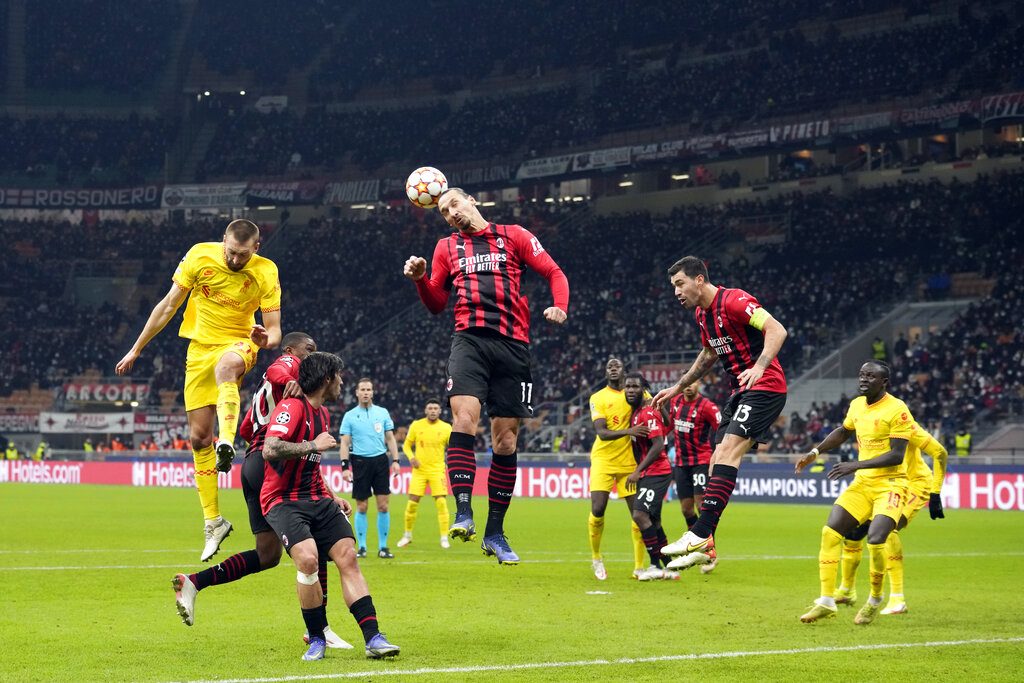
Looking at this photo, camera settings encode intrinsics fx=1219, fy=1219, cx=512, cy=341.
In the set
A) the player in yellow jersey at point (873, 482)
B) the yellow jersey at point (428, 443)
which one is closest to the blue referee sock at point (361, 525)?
the yellow jersey at point (428, 443)

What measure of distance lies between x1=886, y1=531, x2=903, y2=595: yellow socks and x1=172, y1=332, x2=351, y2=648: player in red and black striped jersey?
17.9 ft

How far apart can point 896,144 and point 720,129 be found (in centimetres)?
655

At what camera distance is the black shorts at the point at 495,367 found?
321 inches

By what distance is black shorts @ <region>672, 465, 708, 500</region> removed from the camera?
1608 cm

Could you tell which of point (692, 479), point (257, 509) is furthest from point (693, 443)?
point (257, 509)

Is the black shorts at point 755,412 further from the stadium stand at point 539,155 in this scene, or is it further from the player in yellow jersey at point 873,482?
the stadium stand at point 539,155

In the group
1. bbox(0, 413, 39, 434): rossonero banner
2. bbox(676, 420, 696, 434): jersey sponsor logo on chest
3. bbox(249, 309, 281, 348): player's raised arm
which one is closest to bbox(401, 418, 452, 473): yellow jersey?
bbox(676, 420, 696, 434): jersey sponsor logo on chest

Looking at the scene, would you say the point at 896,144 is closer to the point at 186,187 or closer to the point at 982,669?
the point at 186,187

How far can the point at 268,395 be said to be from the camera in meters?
9.54

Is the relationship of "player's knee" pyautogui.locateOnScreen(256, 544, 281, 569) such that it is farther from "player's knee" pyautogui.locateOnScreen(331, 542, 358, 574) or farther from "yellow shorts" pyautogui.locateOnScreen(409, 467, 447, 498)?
"yellow shorts" pyautogui.locateOnScreen(409, 467, 447, 498)

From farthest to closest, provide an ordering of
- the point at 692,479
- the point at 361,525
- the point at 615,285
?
the point at 615,285, the point at 361,525, the point at 692,479

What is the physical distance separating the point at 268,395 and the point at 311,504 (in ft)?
3.59

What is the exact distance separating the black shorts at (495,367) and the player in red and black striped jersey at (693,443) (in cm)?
793

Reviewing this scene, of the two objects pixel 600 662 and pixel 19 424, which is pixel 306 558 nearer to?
pixel 600 662
